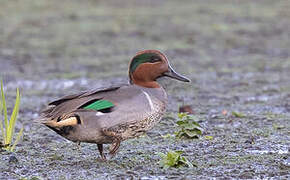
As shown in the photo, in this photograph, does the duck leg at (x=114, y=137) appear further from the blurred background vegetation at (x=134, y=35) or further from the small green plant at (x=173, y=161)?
the blurred background vegetation at (x=134, y=35)

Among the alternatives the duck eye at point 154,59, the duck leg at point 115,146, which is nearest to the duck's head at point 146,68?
the duck eye at point 154,59

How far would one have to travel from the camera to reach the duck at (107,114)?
5.44 meters

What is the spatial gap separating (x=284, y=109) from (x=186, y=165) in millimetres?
3501

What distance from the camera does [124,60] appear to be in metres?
12.1

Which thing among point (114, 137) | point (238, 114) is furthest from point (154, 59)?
point (238, 114)

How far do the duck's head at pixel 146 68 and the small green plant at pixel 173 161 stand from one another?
0.65 metres

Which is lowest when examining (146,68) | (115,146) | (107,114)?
(115,146)

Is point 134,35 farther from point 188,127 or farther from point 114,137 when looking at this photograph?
point 114,137

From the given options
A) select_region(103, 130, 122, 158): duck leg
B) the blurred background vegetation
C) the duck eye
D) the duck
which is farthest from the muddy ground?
the duck eye

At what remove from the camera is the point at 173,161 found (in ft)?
17.9

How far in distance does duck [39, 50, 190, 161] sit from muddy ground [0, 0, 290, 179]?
0.29 meters

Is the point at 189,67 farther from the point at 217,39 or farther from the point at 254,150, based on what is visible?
the point at 254,150

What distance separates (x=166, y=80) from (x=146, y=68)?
2.23 feet

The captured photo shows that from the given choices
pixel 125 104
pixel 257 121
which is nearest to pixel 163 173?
pixel 125 104
